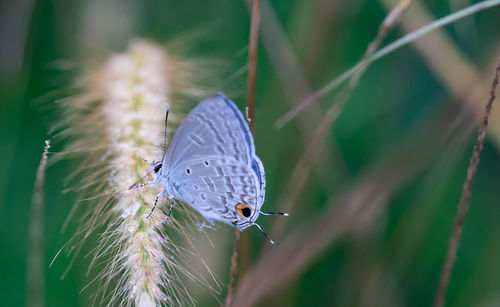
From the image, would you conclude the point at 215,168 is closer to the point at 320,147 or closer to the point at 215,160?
the point at 215,160

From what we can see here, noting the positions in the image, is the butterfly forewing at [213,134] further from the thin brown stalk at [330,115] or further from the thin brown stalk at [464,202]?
the thin brown stalk at [464,202]

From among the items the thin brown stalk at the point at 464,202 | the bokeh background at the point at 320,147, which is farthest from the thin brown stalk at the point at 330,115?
the thin brown stalk at the point at 464,202

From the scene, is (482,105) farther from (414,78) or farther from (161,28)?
(161,28)

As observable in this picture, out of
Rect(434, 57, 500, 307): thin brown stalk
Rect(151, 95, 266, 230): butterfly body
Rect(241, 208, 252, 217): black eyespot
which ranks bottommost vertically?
Rect(434, 57, 500, 307): thin brown stalk

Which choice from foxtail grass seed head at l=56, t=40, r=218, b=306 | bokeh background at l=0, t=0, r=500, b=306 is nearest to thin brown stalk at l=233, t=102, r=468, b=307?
bokeh background at l=0, t=0, r=500, b=306

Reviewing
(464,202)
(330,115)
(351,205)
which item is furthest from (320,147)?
(464,202)

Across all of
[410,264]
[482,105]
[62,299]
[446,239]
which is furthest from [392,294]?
[62,299]

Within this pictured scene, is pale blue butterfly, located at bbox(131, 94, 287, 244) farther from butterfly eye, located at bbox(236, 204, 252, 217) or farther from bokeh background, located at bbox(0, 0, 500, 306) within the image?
bokeh background, located at bbox(0, 0, 500, 306)
